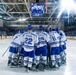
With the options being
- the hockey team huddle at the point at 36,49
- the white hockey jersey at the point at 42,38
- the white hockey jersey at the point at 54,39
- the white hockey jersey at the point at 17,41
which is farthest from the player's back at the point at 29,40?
the white hockey jersey at the point at 54,39

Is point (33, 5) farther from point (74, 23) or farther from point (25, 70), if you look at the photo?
point (74, 23)

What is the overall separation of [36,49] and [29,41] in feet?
1.24

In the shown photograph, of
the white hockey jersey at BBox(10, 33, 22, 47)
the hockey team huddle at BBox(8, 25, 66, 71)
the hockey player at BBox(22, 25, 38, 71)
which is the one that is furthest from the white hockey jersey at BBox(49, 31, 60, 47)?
the white hockey jersey at BBox(10, 33, 22, 47)

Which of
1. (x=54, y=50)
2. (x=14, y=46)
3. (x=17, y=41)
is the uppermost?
(x=17, y=41)

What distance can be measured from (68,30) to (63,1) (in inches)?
766

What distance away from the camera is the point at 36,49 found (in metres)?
5.40

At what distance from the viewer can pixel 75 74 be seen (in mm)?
4992

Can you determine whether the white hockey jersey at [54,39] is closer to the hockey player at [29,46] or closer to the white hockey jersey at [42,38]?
the white hockey jersey at [42,38]

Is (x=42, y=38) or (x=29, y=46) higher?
(x=42, y=38)

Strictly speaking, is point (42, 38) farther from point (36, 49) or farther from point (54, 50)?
point (54, 50)

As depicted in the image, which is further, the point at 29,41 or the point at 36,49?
the point at 36,49

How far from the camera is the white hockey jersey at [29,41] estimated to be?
16.8ft

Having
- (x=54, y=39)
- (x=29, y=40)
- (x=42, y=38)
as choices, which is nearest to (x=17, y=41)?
(x=29, y=40)

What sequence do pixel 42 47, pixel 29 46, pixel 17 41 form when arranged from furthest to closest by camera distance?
1. pixel 17 41
2. pixel 42 47
3. pixel 29 46
